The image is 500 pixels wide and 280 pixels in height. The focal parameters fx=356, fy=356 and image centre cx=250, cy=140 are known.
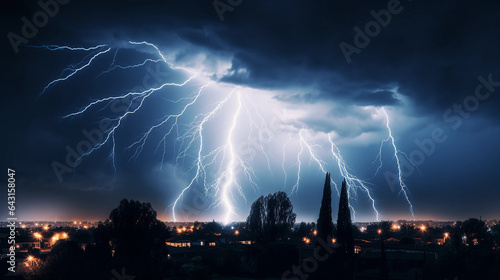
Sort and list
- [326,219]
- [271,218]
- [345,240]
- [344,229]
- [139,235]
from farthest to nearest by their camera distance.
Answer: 1. [271,218]
2. [326,219]
3. [344,229]
4. [345,240]
5. [139,235]

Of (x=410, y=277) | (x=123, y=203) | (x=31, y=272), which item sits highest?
(x=123, y=203)

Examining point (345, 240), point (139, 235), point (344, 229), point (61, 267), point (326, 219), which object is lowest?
point (61, 267)

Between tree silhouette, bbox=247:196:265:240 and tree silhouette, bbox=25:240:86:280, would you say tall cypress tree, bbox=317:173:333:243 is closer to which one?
tree silhouette, bbox=247:196:265:240

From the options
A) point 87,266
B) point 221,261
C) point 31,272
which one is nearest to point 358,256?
point 221,261

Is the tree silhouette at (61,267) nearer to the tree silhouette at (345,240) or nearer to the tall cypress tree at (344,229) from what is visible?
the tree silhouette at (345,240)

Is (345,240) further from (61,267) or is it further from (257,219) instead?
(61,267)

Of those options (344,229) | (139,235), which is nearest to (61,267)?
(139,235)

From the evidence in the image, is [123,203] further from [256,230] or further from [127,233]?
[256,230]
